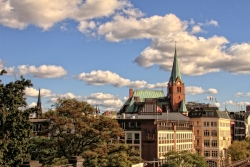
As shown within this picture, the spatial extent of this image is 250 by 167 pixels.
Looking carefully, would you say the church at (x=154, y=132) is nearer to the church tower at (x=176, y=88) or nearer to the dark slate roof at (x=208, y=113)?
the dark slate roof at (x=208, y=113)

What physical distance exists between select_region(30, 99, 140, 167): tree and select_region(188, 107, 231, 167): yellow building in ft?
212

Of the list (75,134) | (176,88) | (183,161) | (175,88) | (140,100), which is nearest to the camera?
(75,134)

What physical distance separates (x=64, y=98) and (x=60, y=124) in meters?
4.20

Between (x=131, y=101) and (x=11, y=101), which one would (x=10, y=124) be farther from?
(x=131, y=101)

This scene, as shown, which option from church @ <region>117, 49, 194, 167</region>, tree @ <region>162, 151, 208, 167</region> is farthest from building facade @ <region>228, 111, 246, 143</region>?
→ tree @ <region>162, 151, 208, 167</region>

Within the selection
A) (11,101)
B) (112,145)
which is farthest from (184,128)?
(11,101)

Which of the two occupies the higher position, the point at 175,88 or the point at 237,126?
the point at 175,88

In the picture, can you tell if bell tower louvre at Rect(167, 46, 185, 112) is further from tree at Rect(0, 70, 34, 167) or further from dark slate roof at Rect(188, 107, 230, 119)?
tree at Rect(0, 70, 34, 167)

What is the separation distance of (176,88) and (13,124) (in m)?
118

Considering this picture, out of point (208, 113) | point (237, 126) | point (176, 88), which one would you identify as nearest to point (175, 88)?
point (176, 88)

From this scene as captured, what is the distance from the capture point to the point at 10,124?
48031mm

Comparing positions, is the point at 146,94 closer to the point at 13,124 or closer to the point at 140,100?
the point at 140,100

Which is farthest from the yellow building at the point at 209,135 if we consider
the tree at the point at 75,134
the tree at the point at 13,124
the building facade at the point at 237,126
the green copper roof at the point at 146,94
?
the tree at the point at 13,124

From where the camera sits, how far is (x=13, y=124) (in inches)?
1884
